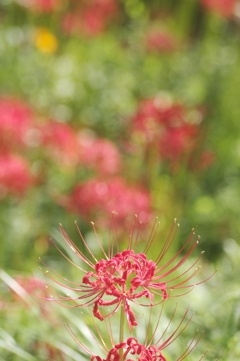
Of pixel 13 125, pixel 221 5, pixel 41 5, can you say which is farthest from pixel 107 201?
pixel 221 5

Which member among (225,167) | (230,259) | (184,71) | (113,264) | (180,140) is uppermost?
(184,71)

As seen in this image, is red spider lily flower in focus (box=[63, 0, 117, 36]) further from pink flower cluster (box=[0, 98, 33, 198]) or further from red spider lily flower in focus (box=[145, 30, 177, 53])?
pink flower cluster (box=[0, 98, 33, 198])

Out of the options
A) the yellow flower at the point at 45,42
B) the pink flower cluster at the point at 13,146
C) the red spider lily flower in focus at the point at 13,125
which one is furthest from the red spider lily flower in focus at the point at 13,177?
the yellow flower at the point at 45,42

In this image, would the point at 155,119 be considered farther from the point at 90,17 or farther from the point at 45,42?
the point at 90,17

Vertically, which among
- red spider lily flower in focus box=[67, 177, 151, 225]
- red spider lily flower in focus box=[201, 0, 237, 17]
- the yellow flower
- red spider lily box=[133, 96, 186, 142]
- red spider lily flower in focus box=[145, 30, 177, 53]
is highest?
red spider lily flower in focus box=[201, 0, 237, 17]

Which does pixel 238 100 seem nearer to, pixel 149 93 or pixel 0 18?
pixel 149 93

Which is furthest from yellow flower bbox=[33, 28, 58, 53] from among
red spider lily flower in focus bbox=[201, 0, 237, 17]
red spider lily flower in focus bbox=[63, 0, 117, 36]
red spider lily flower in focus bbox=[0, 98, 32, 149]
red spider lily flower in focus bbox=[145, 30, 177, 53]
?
red spider lily flower in focus bbox=[0, 98, 32, 149]

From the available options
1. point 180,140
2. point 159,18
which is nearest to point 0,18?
point 159,18

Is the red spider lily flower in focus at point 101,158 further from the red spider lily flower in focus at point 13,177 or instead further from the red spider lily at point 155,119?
the red spider lily flower in focus at point 13,177
